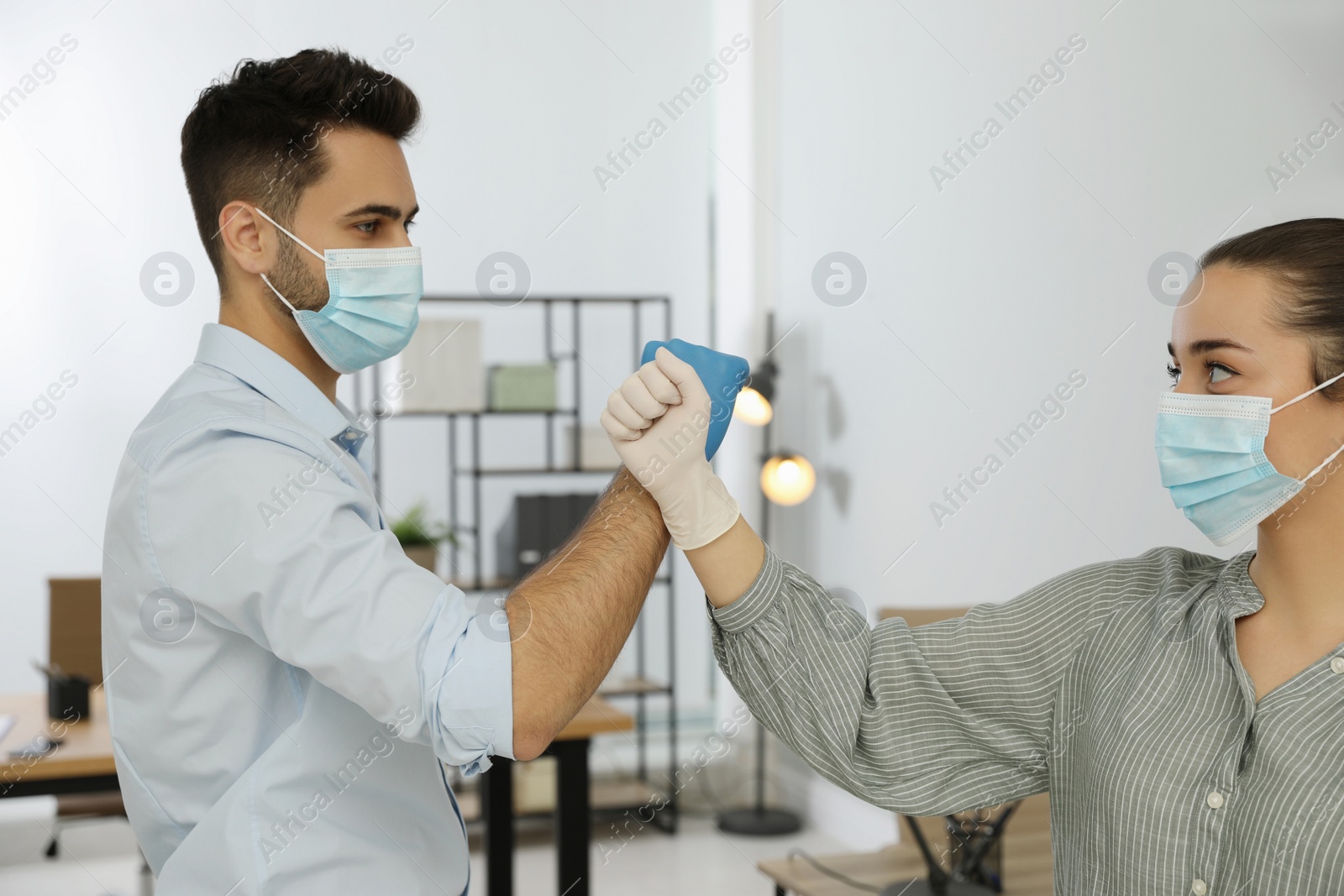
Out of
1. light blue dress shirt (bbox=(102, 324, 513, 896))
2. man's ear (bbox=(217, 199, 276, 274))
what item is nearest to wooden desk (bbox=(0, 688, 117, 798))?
light blue dress shirt (bbox=(102, 324, 513, 896))

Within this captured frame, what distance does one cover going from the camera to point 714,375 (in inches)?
49.5

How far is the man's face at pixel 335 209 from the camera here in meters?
1.35

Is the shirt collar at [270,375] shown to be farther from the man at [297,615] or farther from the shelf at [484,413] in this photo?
the shelf at [484,413]

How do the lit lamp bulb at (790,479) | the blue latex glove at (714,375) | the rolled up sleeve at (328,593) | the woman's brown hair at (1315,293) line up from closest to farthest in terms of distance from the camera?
1. the rolled up sleeve at (328,593)
2. the woman's brown hair at (1315,293)
3. the blue latex glove at (714,375)
4. the lit lamp bulb at (790,479)

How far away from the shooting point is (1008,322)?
117 inches

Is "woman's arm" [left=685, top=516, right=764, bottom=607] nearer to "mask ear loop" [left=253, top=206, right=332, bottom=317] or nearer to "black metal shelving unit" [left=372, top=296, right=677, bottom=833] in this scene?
"mask ear loop" [left=253, top=206, right=332, bottom=317]

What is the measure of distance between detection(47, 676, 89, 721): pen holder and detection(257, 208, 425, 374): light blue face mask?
4.61 ft

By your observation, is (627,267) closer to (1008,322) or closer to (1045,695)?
(1008,322)

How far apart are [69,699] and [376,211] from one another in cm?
158

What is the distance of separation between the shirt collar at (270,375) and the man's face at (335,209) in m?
0.09

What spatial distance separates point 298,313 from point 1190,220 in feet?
6.19

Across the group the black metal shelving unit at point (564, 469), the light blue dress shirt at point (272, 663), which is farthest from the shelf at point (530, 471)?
the light blue dress shirt at point (272, 663)

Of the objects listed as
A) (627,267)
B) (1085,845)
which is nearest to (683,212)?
(627,267)

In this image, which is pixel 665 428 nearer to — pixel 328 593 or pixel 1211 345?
pixel 328 593
